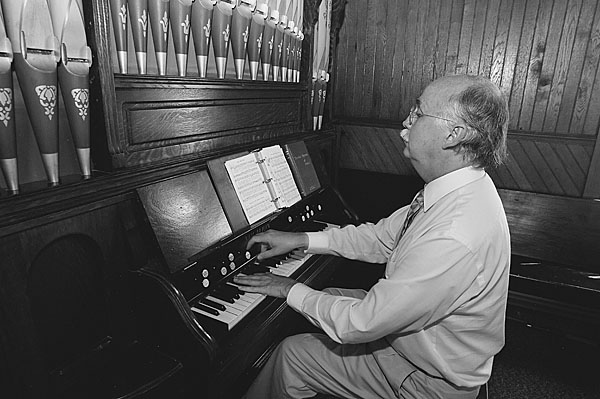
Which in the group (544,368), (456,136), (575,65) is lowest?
(544,368)

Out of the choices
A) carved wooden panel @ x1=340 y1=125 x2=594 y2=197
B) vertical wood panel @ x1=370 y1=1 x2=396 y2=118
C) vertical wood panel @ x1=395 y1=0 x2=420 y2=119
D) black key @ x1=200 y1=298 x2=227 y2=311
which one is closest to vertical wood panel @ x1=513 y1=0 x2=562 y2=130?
carved wooden panel @ x1=340 y1=125 x2=594 y2=197

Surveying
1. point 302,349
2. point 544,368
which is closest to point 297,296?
point 302,349

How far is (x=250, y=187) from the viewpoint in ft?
6.44

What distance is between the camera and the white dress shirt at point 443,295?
1.29 m

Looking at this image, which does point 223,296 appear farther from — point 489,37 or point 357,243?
point 489,37

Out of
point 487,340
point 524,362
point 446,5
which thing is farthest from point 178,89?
point 524,362

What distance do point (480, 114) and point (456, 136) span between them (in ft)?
0.36

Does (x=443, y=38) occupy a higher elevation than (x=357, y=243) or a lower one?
higher

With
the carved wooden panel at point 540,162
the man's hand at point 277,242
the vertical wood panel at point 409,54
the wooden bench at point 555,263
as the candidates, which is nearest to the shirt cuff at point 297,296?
the man's hand at point 277,242

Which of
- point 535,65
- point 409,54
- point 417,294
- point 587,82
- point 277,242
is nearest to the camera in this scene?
point 417,294

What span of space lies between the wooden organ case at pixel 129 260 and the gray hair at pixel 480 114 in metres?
1.00

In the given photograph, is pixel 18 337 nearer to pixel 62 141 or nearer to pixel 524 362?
pixel 62 141

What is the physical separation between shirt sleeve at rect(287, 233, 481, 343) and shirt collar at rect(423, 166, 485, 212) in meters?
0.25

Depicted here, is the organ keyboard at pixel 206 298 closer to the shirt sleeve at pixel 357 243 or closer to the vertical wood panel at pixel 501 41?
the shirt sleeve at pixel 357 243
